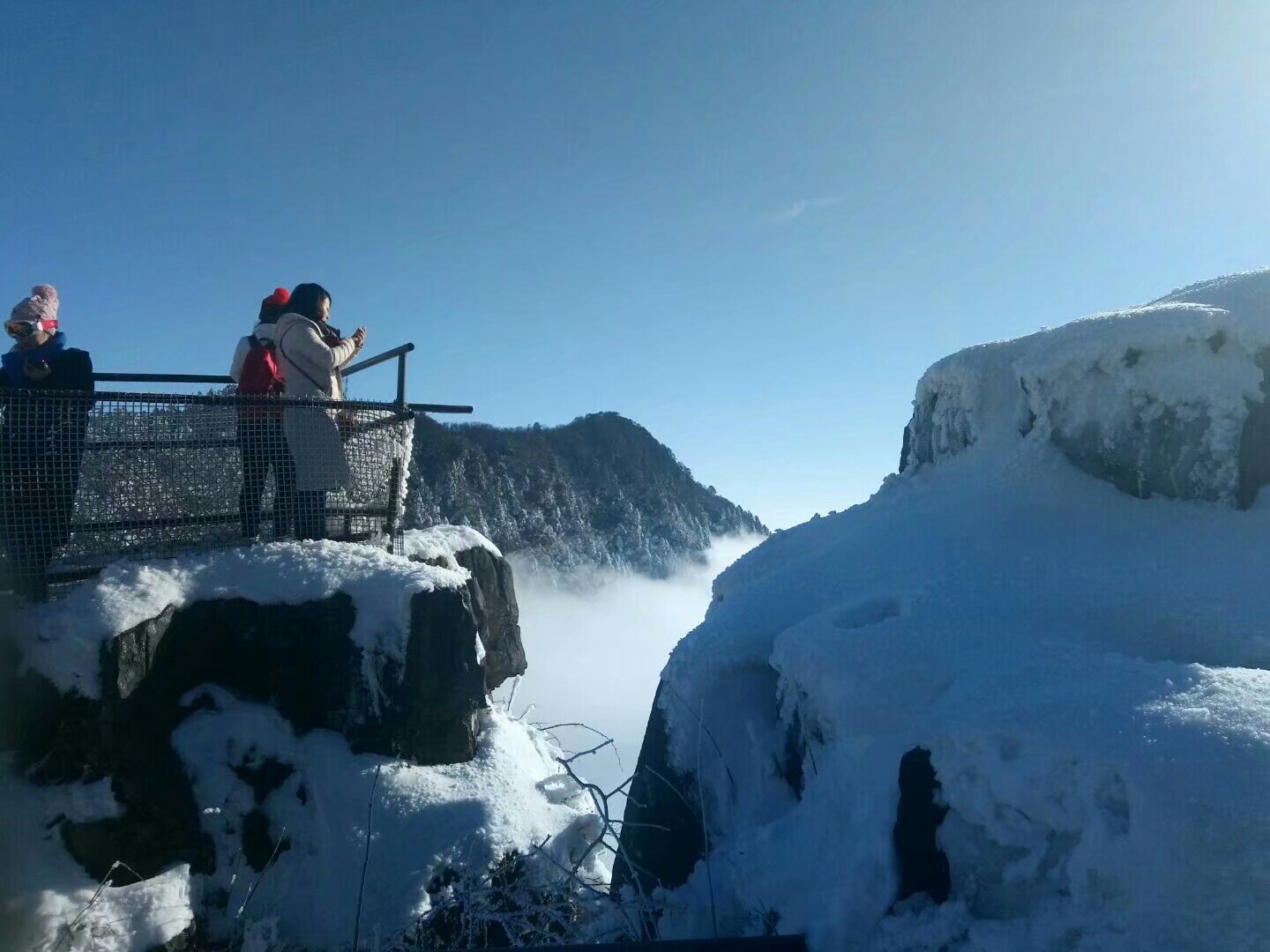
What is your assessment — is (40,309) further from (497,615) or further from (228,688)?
(497,615)

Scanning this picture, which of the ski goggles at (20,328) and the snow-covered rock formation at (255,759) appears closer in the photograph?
the snow-covered rock formation at (255,759)

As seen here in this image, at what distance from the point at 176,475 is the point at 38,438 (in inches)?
33.4

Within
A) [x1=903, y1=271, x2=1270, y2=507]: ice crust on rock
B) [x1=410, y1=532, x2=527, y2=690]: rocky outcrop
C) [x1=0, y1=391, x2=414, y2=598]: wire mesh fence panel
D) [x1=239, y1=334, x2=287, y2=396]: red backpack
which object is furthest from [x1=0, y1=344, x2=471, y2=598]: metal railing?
[x1=903, y1=271, x2=1270, y2=507]: ice crust on rock

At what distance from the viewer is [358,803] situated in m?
5.79

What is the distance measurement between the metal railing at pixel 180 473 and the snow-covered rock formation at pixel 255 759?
359mm

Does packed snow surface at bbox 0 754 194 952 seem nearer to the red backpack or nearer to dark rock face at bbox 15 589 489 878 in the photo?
dark rock face at bbox 15 589 489 878

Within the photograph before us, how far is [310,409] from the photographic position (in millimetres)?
6426

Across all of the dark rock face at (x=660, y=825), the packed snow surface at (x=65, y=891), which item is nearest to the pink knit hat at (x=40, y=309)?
the packed snow surface at (x=65, y=891)

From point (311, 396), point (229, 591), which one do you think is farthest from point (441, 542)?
point (229, 591)

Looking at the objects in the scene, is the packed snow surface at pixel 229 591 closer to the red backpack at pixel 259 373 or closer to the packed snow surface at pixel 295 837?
the packed snow surface at pixel 295 837

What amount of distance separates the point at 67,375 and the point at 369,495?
2.23 metres

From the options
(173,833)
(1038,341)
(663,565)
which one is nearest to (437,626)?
(173,833)

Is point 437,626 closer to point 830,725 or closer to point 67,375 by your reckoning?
point 67,375

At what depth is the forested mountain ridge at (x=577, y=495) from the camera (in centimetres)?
2970
